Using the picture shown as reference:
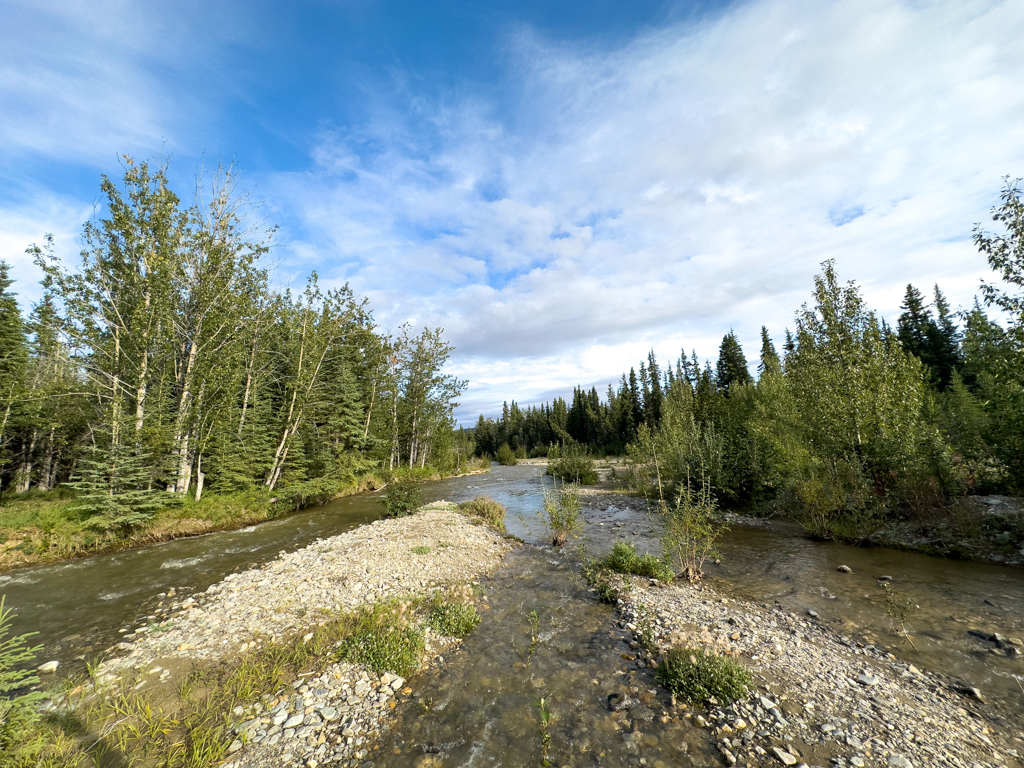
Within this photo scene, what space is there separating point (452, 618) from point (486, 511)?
1082 cm

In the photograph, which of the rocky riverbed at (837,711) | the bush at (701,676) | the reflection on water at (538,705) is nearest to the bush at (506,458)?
the reflection on water at (538,705)

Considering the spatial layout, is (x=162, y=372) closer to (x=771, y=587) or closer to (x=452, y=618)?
(x=452, y=618)

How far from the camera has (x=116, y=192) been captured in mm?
15586

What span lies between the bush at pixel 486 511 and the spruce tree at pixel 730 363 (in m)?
47.2

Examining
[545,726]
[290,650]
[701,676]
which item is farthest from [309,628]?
[701,676]

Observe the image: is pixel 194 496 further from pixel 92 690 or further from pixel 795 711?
pixel 795 711

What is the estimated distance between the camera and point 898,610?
742 centimetres

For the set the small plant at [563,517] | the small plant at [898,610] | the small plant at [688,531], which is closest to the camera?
the small plant at [898,610]

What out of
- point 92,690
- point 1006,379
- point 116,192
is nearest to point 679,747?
point 92,690

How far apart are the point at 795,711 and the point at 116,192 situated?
1012 inches

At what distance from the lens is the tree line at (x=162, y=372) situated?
47.3ft

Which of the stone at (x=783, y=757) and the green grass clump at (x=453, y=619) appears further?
the green grass clump at (x=453, y=619)

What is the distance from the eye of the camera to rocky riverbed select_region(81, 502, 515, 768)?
15.0 feet

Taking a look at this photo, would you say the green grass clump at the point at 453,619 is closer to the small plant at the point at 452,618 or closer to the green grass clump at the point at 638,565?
the small plant at the point at 452,618
